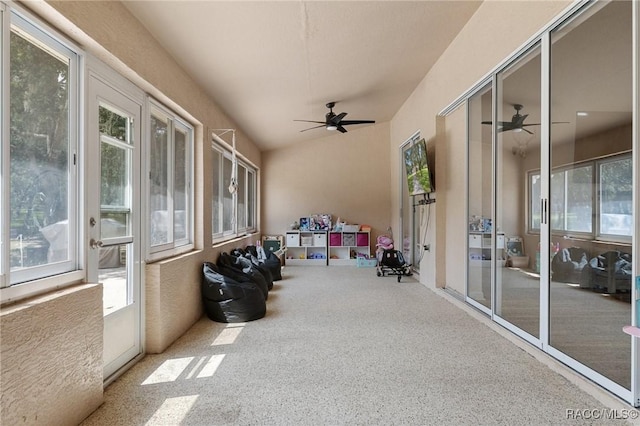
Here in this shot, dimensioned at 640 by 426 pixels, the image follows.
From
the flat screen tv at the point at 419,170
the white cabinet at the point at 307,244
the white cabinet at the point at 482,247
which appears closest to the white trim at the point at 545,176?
the white cabinet at the point at 482,247

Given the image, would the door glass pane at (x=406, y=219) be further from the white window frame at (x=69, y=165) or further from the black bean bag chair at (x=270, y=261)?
the white window frame at (x=69, y=165)

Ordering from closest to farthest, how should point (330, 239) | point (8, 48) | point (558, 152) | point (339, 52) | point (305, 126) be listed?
point (8, 48) → point (558, 152) → point (339, 52) → point (305, 126) → point (330, 239)

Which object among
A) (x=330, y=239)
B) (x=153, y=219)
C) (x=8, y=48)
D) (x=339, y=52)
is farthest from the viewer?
(x=330, y=239)

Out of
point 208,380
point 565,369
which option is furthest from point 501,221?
point 208,380

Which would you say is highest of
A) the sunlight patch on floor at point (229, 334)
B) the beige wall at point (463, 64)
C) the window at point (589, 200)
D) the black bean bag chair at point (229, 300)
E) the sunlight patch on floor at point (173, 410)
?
the beige wall at point (463, 64)

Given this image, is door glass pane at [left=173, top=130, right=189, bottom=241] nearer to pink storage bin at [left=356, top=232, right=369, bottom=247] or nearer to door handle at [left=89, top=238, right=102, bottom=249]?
door handle at [left=89, top=238, right=102, bottom=249]

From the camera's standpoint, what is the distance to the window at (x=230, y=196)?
506 centimetres

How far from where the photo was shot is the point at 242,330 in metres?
3.35

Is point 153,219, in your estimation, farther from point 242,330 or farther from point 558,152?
point 558,152

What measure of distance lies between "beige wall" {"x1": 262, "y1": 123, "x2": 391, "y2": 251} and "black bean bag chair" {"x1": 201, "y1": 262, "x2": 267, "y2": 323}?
4788 mm

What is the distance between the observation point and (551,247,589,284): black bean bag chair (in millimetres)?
2821

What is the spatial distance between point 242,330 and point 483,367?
2243 mm

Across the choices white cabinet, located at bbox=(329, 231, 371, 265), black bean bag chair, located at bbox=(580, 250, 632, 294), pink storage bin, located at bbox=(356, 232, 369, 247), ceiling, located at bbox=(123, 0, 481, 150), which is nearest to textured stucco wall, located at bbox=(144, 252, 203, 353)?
ceiling, located at bbox=(123, 0, 481, 150)

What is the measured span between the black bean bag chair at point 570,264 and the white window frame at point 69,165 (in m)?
3.60
